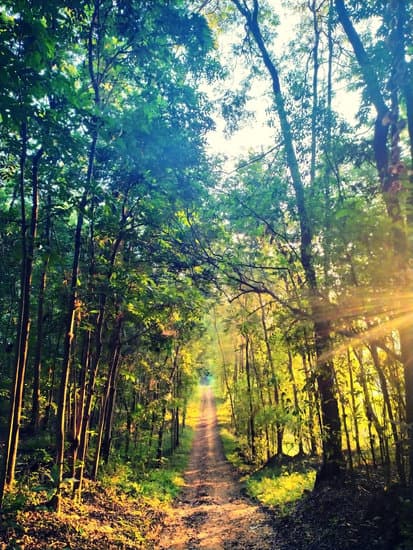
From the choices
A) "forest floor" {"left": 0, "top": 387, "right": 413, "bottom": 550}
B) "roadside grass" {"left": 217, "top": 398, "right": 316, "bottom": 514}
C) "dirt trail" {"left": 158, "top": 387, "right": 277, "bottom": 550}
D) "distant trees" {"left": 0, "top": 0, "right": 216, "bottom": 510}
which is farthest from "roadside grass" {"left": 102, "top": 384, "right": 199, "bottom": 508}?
"roadside grass" {"left": 217, "top": 398, "right": 316, "bottom": 514}

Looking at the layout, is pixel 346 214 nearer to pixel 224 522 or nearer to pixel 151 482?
pixel 224 522

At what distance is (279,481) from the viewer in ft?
49.1

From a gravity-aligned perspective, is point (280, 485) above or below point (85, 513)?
below

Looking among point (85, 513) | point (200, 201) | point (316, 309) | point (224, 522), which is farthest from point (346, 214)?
point (224, 522)

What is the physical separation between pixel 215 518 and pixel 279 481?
434cm

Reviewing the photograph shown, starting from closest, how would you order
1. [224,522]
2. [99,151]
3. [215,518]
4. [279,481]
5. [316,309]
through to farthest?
[316,309] → [99,151] → [224,522] → [215,518] → [279,481]

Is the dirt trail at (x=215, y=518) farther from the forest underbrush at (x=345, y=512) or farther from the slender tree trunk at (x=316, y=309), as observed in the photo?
the slender tree trunk at (x=316, y=309)

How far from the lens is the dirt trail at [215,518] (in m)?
9.09

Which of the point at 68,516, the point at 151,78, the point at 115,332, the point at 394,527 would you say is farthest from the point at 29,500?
the point at 151,78

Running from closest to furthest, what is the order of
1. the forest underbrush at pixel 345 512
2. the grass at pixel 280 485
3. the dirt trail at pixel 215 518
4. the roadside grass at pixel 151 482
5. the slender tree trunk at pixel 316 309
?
the forest underbrush at pixel 345 512 → the slender tree trunk at pixel 316 309 → the dirt trail at pixel 215 518 → the grass at pixel 280 485 → the roadside grass at pixel 151 482

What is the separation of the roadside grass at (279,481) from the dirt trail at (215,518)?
544 millimetres

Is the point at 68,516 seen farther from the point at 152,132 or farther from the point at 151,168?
the point at 152,132

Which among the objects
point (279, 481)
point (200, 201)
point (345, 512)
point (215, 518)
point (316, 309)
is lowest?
point (279, 481)

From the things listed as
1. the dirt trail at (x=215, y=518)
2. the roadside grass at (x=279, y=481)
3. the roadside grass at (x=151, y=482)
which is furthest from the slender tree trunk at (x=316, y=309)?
the roadside grass at (x=151, y=482)
